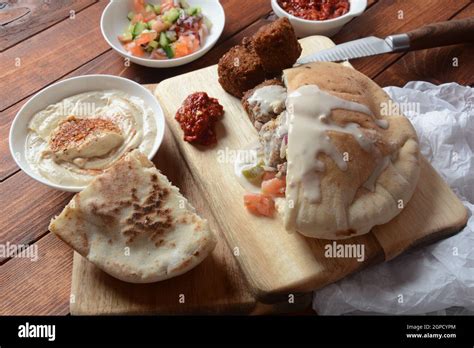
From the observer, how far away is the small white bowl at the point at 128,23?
3.34m

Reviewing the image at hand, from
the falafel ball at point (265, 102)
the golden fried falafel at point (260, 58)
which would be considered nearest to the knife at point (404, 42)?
the golden fried falafel at point (260, 58)

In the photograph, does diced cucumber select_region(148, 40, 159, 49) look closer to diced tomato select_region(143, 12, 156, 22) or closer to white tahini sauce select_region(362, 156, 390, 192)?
diced tomato select_region(143, 12, 156, 22)

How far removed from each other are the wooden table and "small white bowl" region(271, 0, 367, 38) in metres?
0.17

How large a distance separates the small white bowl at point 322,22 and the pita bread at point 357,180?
1029 mm

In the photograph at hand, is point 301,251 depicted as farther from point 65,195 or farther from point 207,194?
point 65,195

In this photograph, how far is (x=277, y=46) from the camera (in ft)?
9.20

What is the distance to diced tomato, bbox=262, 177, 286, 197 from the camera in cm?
256

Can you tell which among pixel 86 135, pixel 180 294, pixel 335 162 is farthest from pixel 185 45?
pixel 180 294

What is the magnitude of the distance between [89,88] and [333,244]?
168 cm

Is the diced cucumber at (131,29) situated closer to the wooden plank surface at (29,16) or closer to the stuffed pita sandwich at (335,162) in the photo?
the wooden plank surface at (29,16)

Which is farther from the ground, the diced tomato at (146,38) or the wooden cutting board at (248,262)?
the diced tomato at (146,38)

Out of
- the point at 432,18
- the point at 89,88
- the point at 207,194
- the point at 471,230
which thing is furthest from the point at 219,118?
the point at 432,18

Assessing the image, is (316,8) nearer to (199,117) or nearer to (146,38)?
(146,38)

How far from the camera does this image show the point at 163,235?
230 cm
